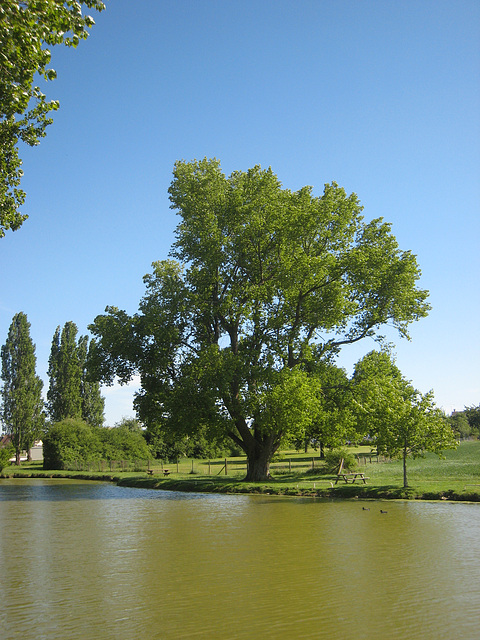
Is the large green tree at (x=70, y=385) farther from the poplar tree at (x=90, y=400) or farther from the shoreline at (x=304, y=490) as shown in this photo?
the shoreline at (x=304, y=490)

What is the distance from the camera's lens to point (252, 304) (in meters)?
30.7

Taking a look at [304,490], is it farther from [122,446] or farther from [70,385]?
[70,385]

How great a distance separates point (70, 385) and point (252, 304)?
4238cm

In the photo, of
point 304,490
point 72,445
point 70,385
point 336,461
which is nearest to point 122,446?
point 72,445

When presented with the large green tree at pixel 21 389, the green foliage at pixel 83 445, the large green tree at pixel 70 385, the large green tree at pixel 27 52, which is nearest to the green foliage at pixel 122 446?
the green foliage at pixel 83 445

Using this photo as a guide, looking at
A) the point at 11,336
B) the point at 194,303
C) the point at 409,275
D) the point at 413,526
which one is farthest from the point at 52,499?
the point at 11,336

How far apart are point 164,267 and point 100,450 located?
26.0 metres

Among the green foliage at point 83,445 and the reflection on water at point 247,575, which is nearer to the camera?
the reflection on water at point 247,575

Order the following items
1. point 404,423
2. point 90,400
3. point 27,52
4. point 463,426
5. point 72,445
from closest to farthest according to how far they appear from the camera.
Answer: point 27,52 < point 404,423 < point 72,445 < point 90,400 < point 463,426

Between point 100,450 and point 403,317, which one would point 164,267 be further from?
point 100,450

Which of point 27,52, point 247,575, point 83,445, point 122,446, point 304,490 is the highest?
point 27,52

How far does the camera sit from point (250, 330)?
32094mm

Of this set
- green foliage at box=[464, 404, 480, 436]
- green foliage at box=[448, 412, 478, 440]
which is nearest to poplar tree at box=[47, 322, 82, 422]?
green foliage at box=[448, 412, 478, 440]

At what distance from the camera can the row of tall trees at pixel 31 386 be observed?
65250mm
